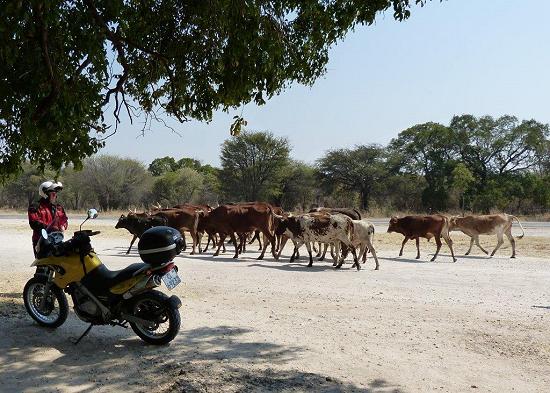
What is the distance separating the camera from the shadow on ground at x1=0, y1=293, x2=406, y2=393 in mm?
5586

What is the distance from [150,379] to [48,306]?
2612 mm

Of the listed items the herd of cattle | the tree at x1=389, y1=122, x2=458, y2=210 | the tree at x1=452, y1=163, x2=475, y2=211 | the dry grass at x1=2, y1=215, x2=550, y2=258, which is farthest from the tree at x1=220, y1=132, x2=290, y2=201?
the herd of cattle

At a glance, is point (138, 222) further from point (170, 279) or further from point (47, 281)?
point (170, 279)

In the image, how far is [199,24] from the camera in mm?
8266

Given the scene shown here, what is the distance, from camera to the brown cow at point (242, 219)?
18.4 metres

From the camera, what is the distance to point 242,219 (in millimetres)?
18750

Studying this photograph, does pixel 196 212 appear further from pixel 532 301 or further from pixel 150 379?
pixel 150 379

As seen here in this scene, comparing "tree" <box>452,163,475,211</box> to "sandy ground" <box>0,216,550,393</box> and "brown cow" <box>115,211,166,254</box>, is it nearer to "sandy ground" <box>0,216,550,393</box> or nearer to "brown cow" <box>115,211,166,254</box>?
"brown cow" <box>115,211,166,254</box>

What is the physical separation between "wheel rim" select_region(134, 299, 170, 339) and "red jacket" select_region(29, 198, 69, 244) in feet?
8.88

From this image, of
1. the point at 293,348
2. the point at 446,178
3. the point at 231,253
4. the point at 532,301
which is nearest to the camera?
the point at 293,348

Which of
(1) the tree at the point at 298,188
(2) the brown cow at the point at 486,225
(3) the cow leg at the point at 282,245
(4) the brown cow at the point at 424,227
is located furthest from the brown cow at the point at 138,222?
(1) the tree at the point at 298,188

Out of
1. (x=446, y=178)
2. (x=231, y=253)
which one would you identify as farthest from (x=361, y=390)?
(x=446, y=178)

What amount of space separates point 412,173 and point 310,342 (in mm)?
45084

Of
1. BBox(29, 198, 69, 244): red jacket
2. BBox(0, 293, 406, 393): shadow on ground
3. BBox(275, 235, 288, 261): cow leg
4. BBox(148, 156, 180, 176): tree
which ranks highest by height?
BBox(148, 156, 180, 176): tree
